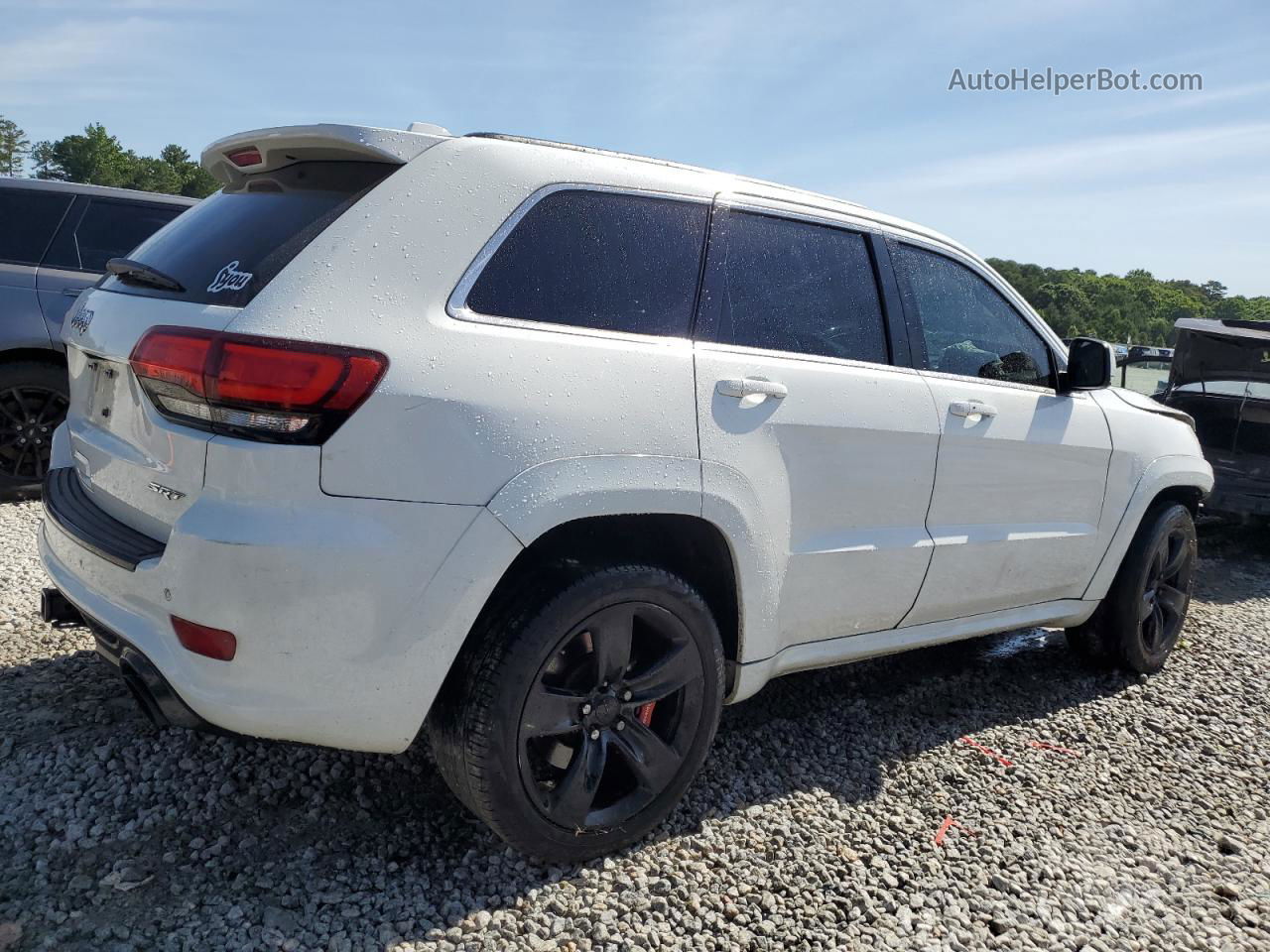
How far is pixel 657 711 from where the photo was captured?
2.83 metres

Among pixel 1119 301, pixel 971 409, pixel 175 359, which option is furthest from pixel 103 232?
pixel 1119 301

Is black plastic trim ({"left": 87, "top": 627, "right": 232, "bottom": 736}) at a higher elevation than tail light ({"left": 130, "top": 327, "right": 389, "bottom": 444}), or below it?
below

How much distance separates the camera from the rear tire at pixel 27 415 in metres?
5.72

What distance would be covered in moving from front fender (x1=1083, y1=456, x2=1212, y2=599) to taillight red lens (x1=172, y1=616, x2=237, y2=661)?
3479mm

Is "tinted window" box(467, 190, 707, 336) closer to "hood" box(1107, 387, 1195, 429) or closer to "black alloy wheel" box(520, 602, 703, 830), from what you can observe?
"black alloy wheel" box(520, 602, 703, 830)

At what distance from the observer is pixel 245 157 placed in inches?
109

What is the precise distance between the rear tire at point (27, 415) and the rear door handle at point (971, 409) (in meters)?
4.94

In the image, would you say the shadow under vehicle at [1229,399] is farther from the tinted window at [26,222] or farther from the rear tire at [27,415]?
the tinted window at [26,222]

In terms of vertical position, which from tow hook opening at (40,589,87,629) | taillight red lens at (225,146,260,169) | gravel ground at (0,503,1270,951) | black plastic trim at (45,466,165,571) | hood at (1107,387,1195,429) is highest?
taillight red lens at (225,146,260,169)

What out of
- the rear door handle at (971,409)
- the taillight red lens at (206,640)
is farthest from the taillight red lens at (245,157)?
the rear door handle at (971,409)

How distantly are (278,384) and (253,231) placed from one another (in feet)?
2.02

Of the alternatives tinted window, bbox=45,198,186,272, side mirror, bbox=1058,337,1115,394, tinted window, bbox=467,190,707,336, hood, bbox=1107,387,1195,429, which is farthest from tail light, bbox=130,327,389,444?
tinted window, bbox=45,198,186,272

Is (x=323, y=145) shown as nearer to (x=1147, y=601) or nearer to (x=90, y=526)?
(x=90, y=526)

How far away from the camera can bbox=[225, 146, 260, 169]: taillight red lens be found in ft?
8.91
